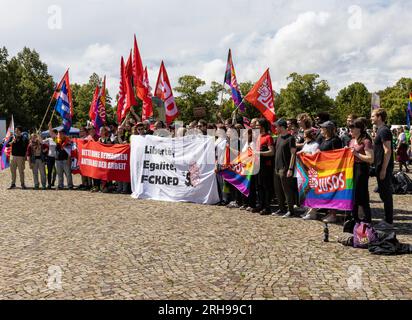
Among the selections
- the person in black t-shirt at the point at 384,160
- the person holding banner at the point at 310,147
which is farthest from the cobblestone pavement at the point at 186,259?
the person in black t-shirt at the point at 384,160

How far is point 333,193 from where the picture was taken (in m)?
8.03

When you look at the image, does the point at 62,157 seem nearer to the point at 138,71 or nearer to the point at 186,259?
the point at 138,71

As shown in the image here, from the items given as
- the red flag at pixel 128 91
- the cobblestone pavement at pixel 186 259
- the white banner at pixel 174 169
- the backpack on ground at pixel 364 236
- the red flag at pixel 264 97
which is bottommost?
the cobblestone pavement at pixel 186 259

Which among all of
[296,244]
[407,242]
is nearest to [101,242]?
[296,244]

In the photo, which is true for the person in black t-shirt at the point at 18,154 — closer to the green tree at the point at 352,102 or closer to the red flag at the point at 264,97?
the red flag at the point at 264,97

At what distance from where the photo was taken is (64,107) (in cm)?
1622

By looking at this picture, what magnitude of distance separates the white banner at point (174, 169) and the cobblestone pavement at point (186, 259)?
154cm

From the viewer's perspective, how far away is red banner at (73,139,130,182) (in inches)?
526

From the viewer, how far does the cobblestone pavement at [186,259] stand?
4.86 m

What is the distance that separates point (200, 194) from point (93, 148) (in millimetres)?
4725

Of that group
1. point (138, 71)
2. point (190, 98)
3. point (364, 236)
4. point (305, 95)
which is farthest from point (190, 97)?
point (364, 236)

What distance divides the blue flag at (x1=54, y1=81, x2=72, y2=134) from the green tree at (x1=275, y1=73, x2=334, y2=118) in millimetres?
73376

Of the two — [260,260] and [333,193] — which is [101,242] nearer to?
[260,260]

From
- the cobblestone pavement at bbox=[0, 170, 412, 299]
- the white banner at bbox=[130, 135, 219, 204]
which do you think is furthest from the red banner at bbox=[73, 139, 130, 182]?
the cobblestone pavement at bbox=[0, 170, 412, 299]
